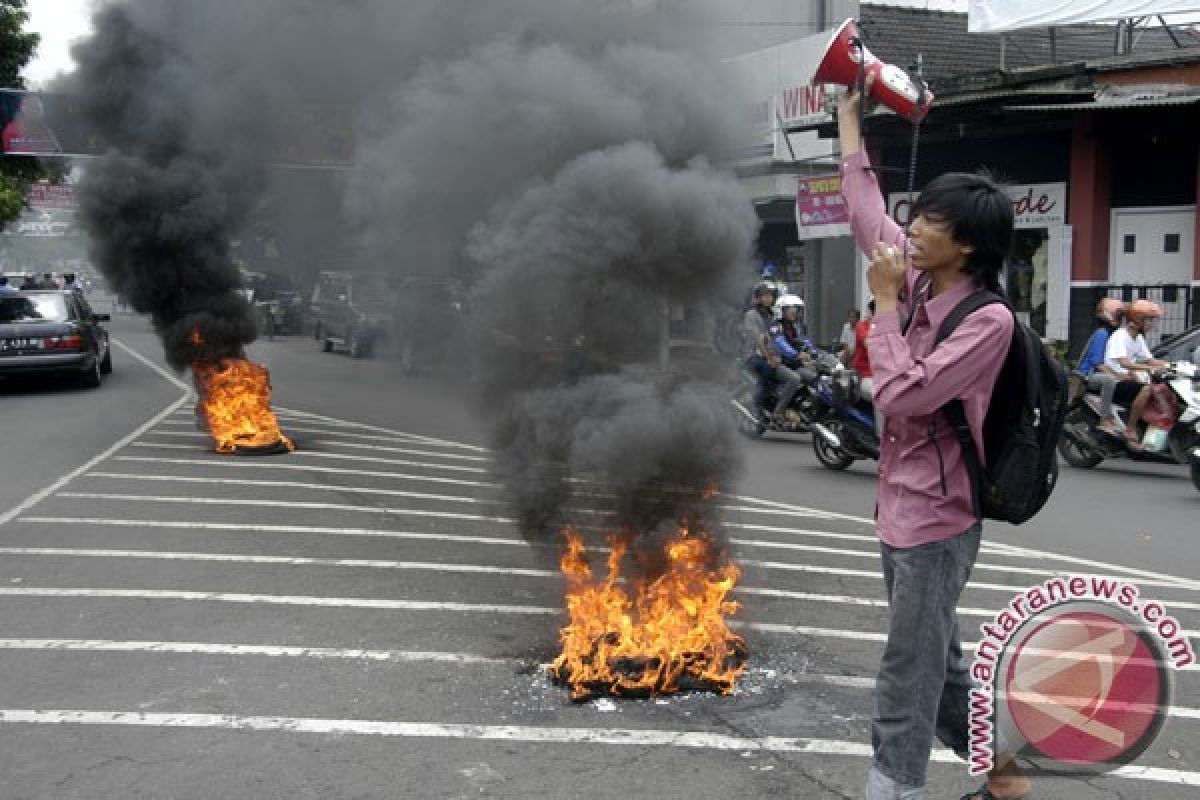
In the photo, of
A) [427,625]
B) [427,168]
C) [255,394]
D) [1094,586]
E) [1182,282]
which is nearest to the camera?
[1094,586]

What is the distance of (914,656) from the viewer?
2943 mm

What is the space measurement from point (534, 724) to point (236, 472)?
6750 millimetres

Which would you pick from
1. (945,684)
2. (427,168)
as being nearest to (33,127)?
(427,168)

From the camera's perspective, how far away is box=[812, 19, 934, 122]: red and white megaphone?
3537mm

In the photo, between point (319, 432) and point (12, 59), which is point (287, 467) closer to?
point (319, 432)

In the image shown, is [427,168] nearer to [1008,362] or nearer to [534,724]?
[534,724]

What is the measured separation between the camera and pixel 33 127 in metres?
18.2

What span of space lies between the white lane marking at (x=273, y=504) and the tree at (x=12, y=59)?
1531cm

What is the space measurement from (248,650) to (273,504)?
3.69m

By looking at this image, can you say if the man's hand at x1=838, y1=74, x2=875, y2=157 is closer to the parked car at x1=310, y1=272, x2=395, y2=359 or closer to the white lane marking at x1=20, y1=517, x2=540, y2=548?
the white lane marking at x1=20, y1=517, x2=540, y2=548

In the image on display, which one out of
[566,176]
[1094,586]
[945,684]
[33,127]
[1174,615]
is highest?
[33,127]

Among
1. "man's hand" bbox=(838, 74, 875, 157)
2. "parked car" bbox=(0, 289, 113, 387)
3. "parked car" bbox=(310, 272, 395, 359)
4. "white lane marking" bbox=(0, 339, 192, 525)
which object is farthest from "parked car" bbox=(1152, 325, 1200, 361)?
"parked car" bbox=(0, 289, 113, 387)

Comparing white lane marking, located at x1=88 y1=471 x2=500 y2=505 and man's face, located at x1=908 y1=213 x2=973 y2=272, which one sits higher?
man's face, located at x1=908 y1=213 x2=973 y2=272

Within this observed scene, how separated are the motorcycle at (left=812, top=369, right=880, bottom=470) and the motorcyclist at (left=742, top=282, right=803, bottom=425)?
1134 millimetres
